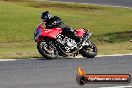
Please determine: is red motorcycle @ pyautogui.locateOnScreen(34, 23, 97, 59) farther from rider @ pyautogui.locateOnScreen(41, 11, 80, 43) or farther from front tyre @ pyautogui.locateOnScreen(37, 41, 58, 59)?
rider @ pyautogui.locateOnScreen(41, 11, 80, 43)

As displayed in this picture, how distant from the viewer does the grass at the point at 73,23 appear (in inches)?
1040

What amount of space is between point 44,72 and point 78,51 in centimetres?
400

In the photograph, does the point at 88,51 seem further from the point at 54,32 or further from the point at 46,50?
the point at 46,50

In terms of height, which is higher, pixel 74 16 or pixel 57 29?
pixel 57 29

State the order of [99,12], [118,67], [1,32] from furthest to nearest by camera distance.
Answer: [99,12], [1,32], [118,67]

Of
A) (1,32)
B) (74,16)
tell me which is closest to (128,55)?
(1,32)

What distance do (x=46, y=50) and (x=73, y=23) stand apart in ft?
57.0

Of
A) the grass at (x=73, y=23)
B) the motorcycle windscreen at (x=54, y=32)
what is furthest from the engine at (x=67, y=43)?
the grass at (x=73, y=23)

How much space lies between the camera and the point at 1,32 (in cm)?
3028

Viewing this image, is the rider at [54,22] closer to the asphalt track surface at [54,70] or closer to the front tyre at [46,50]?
the front tyre at [46,50]

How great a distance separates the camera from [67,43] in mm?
17000

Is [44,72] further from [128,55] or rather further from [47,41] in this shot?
[128,55]

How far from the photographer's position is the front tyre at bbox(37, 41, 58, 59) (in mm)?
16266

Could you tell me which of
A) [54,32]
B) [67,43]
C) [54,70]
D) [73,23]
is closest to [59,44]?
[67,43]
